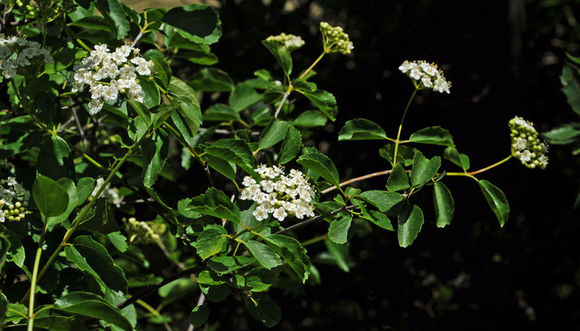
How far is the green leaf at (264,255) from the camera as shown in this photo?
3.78ft

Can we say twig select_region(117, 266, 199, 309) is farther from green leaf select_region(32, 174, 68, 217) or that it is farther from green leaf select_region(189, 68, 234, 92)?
green leaf select_region(189, 68, 234, 92)

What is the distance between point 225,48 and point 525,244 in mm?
1397

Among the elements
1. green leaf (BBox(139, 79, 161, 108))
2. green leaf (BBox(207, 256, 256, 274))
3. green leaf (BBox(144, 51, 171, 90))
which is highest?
green leaf (BBox(144, 51, 171, 90))

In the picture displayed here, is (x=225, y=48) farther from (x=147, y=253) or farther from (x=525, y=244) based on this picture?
(x=525, y=244)

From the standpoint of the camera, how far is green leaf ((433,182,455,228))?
1305 millimetres

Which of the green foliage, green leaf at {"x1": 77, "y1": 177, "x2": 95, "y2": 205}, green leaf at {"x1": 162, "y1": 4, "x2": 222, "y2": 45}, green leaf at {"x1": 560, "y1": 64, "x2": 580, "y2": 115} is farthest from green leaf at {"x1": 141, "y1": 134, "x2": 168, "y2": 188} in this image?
green leaf at {"x1": 560, "y1": 64, "x2": 580, "y2": 115}

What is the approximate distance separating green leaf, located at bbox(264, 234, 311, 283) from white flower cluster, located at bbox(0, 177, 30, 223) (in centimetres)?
50

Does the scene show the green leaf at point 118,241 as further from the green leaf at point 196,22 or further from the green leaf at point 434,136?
the green leaf at point 434,136

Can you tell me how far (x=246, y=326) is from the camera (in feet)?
7.91

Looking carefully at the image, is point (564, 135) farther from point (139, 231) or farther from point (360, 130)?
point (139, 231)

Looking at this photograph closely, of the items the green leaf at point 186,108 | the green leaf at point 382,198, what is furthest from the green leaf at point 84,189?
the green leaf at point 382,198

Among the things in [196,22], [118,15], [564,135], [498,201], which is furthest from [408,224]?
[564,135]

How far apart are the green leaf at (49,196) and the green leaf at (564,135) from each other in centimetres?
148

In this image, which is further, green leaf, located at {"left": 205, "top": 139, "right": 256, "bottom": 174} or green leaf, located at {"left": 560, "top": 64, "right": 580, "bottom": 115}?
green leaf, located at {"left": 560, "top": 64, "right": 580, "bottom": 115}
